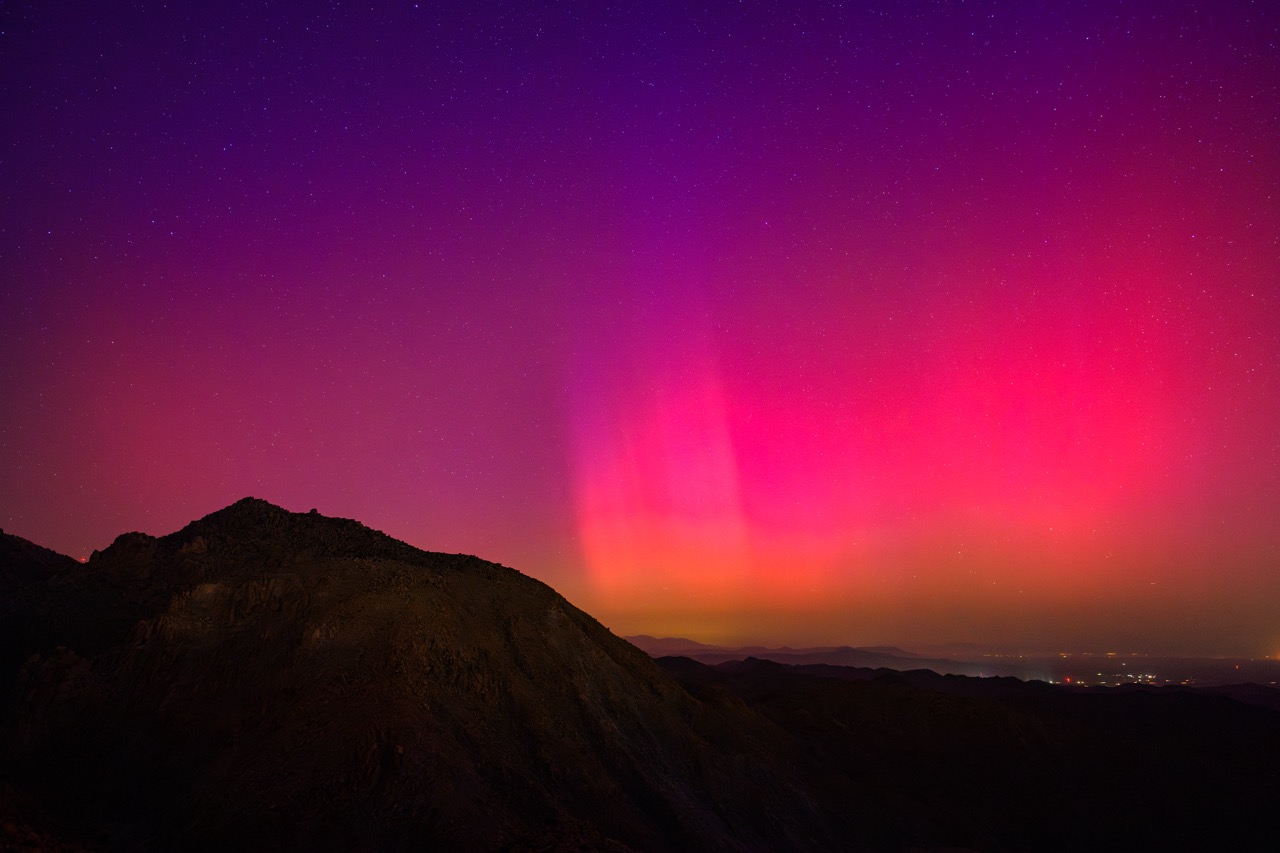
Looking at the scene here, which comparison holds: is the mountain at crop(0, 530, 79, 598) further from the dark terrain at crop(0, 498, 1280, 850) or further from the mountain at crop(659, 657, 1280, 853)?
the mountain at crop(659, 657, 1280, 853)

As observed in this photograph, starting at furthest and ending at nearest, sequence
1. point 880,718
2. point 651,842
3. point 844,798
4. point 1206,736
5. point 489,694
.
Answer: point 1206,736 → point 880,718 → point 844,798 → point 489,694 → point 651,842

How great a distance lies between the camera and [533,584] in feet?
138

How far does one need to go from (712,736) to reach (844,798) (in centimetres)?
763

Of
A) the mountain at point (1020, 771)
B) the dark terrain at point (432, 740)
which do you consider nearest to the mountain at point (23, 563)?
the dark terrain at point (432, 740)

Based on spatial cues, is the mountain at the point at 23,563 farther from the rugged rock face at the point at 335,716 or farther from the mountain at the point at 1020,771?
the mountain at the point at 1020,771

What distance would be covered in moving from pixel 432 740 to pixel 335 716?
139 inches

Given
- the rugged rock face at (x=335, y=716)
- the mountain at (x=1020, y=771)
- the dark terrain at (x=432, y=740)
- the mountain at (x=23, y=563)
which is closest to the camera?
the rugged rock face at (x=335, y=716)

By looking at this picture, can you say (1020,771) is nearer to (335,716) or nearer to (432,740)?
(432,740)

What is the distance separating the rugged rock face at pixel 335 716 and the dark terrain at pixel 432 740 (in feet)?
0.34

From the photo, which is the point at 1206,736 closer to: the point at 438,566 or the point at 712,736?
the point at 712,736

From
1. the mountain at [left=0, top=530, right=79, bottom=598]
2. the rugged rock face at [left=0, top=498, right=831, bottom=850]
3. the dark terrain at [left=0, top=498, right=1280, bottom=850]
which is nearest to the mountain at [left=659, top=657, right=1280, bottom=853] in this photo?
the dark terrain at [left=0, top=498, right=1280, bottom=850]

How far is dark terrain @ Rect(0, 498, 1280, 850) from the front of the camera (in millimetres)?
21234

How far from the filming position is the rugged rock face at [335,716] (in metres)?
21.0

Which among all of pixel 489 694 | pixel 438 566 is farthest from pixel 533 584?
pixel 489 694
